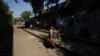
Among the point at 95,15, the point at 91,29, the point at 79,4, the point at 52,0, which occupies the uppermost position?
the point at 52,0

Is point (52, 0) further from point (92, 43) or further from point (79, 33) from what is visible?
point (92, 43)

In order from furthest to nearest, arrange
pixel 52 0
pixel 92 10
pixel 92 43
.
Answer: pixel 52 0
pixel 92 10
pixel 92 43

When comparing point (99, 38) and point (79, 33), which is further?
point (79, 33)

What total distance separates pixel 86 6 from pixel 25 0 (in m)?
29.8

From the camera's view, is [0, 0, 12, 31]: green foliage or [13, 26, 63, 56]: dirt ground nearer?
[13, 26, 63, 56]: dirt ground

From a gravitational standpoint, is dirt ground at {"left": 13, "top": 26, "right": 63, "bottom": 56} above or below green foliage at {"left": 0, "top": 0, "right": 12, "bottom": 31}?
below

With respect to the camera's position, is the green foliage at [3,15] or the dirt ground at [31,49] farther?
the green foliage at [3,15]

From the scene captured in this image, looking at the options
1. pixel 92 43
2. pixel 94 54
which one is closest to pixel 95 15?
pixel 92 43

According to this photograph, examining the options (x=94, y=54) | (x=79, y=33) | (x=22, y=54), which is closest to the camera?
(x=94, y=54)

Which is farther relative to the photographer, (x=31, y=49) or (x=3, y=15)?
(x=3, y=15)

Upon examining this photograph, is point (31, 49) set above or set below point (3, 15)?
below

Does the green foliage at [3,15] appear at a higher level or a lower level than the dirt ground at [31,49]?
higher

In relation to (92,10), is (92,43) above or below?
below

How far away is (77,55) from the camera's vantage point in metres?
9.09
